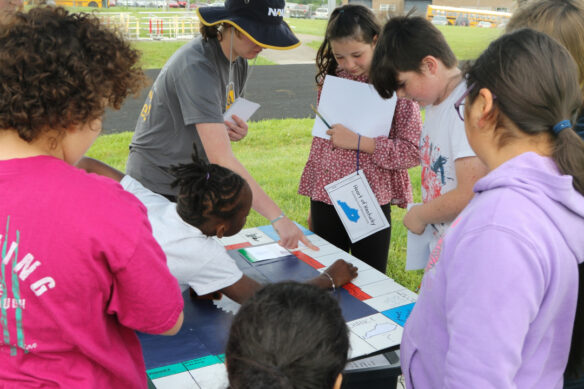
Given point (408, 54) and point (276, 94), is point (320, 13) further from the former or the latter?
point (408, 54)

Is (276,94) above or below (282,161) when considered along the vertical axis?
below

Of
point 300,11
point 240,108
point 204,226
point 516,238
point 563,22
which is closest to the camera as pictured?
point 516,238

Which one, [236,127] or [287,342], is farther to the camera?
[236,127]

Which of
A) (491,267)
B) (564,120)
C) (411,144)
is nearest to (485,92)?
(564,120)

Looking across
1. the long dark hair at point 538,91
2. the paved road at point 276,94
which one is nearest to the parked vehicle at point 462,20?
the paved road at point 276,94

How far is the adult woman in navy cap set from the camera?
80.5 inches

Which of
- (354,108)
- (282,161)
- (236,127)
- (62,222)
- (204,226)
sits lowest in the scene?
(282,161)

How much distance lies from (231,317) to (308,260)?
523 millimetres

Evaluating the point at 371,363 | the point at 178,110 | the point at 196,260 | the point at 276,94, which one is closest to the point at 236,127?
the point at 178,110

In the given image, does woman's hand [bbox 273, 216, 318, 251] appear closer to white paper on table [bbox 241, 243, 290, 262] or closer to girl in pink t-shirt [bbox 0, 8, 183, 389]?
white paper on table [bbox 241, 243, 290, 262]

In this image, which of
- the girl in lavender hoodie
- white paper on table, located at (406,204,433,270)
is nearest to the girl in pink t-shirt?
the girl in lavender hoodie

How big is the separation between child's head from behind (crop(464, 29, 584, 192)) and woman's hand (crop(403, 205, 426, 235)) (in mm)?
866

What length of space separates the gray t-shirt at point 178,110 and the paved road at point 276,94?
3.16 metres

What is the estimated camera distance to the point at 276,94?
404 inches
